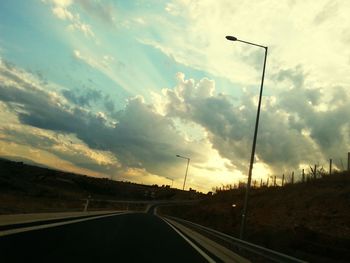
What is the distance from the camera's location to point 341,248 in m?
21.8

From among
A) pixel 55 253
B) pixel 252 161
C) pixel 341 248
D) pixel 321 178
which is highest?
pixel 321 178

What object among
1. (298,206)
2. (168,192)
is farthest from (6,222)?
(168,192)

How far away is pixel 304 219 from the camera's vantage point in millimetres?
32688

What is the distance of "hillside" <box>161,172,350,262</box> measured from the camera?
22.8m

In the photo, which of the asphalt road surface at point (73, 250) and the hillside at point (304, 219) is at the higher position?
the hillside at point (304, 219)

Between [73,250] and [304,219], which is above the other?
[304,219]

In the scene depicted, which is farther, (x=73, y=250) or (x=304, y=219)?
(x=304, y=219)

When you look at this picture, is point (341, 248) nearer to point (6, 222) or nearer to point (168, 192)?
point (6, 222)

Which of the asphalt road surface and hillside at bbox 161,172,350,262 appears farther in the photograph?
hillside at bbox 161,172,350,262

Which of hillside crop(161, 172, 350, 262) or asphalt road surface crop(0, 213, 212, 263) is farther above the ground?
hillside crop(161, 172, 350, 262)

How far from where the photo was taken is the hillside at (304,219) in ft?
74.8

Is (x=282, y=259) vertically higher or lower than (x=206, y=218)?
lower

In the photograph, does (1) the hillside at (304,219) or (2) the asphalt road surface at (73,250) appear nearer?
(2) the asphalt road surface at (73,250)

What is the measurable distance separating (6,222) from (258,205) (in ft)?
111
